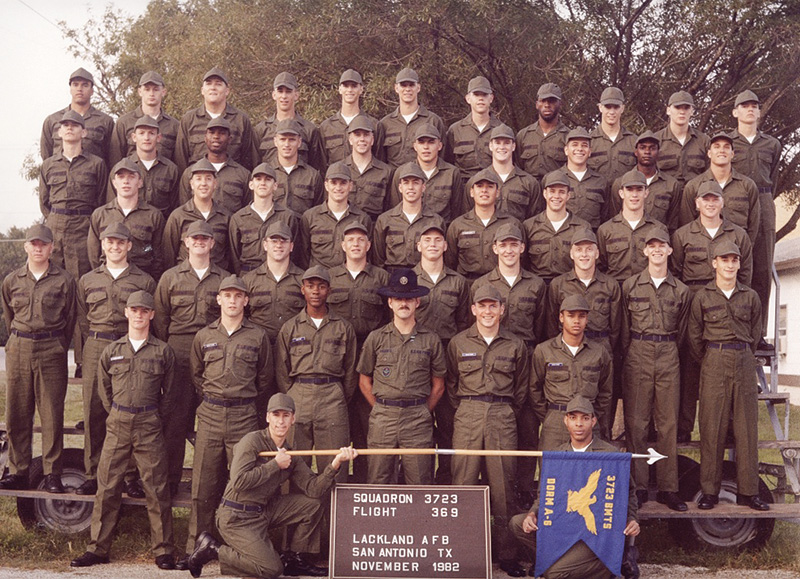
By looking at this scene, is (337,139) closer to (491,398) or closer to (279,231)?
(279,231)

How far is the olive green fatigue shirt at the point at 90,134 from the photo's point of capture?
1066 cm

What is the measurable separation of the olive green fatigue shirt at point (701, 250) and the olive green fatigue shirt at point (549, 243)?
0.95m

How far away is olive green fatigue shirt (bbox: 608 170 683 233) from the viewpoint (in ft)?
32.1

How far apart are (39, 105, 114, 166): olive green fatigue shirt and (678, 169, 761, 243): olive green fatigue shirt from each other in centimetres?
623

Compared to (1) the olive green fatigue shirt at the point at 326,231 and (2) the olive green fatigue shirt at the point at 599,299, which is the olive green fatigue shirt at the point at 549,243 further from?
(1) the olive green fatigue shirt at the point at 326,231

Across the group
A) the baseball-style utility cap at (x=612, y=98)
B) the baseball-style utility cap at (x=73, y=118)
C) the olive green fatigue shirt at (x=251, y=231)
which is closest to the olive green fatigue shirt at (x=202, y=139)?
the baseball-style utility cap at (x=73, y=118)

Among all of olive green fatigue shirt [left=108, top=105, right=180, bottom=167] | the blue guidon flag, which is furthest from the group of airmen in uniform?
olive green fatigue shirt [left=108, top=105, right=180, bottom=167]

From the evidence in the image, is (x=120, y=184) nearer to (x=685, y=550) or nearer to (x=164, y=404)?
(x=164, y=404)

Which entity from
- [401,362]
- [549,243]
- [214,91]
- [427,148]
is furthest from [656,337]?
[214,91]

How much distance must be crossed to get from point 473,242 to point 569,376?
68.4 inches

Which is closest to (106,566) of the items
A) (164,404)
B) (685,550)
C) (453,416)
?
(164,404)

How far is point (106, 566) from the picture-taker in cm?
841

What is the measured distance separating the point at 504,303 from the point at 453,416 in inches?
44.5

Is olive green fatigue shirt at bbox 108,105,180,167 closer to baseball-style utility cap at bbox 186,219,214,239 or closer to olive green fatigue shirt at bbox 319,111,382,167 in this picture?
olive green fatigue shirt at bbox 319,111,382,167
